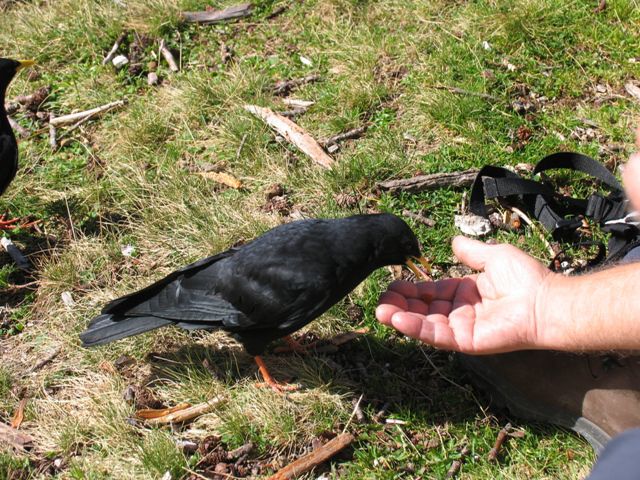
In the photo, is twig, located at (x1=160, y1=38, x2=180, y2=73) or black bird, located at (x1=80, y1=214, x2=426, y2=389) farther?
twig, located at (x1=160, y1=38, x2=180, y2=73)

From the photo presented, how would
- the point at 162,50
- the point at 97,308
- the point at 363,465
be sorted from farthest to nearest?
the point at 162,50 → the point at 97,308 → the point at 363,465

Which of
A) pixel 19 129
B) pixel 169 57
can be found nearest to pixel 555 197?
pixel 169 57

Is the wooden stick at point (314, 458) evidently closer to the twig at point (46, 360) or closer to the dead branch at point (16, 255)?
the twig at point (46, 360)

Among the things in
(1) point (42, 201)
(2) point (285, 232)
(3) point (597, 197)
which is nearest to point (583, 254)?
(3) point (597, 197)

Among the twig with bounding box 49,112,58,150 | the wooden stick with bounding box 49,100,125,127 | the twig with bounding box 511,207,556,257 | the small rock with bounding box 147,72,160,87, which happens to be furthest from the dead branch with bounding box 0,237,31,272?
the twig with bounding box 511,207,556,257

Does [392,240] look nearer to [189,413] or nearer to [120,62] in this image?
[189,413]

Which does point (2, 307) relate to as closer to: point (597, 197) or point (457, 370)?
point (457, 370)

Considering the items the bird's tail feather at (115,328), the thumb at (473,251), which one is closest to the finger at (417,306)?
the thumb at (473,251)

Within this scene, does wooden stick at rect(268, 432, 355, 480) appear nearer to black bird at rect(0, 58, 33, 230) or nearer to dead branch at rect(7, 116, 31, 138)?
black bird at rect(0, 58, 33, 230)
